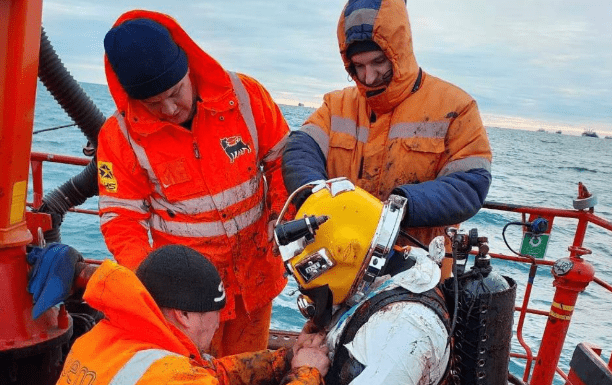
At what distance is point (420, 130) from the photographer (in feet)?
8.31

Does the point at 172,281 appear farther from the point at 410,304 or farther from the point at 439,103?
the point at 439,103

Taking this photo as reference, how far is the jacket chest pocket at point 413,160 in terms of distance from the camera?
2.52 meters

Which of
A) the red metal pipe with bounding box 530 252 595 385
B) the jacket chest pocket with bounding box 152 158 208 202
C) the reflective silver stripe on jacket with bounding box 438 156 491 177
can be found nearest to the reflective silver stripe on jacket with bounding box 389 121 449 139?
the reflective silver stripe on jacket with bounding box 438 156 491 177

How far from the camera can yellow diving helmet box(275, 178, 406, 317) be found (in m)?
2.01

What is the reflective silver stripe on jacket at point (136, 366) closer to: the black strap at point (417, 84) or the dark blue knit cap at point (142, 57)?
the dark blue knit cap at point (142, 57)

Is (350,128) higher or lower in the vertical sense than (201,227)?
higher

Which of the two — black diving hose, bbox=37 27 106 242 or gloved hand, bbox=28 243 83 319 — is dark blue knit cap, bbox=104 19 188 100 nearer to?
gloved hand, bbox=28 243 83 319

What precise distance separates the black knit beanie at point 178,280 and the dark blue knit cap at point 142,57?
95cm

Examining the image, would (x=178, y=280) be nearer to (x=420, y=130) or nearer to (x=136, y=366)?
(x=136, y=366)

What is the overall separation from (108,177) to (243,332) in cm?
118

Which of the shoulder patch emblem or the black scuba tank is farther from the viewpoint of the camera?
the shoulder patch emblem

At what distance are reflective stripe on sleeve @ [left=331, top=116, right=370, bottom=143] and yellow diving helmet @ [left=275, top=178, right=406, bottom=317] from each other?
61cm

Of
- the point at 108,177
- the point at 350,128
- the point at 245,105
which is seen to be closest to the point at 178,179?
the point at 108,177

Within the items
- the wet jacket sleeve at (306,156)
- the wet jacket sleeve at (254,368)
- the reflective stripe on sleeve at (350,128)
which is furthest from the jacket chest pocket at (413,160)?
the wet jacket sleeve at (254,368)
